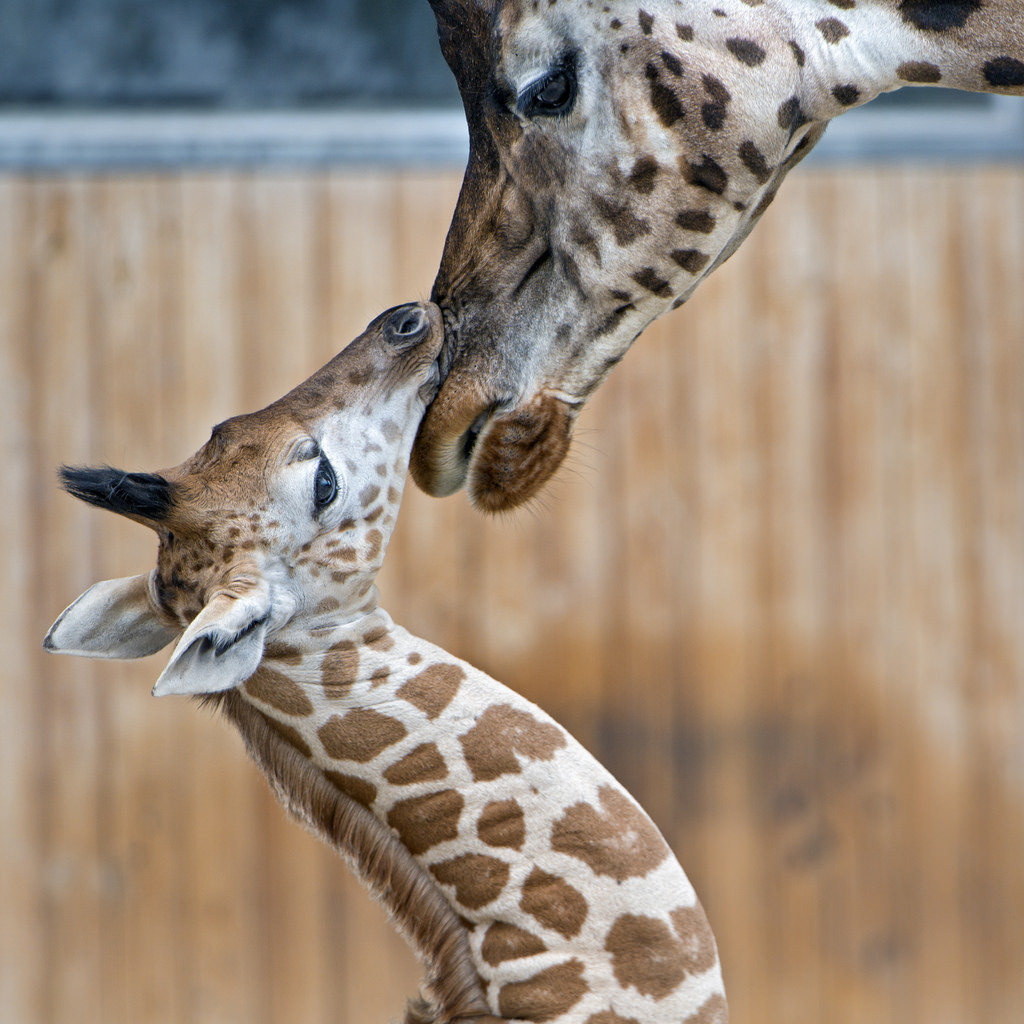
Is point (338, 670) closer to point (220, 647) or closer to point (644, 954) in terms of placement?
point (220, 647)

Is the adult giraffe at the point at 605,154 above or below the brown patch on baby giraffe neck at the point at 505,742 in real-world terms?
above

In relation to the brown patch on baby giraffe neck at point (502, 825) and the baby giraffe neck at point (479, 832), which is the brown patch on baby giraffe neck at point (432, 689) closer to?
the baby giraffe neck at point (479, 832)

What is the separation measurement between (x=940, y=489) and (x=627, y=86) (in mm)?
2091

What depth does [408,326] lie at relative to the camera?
4.02ft

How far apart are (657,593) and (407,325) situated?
5.74ft

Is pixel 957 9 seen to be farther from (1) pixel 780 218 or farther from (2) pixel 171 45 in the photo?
(2) pixel 171 45

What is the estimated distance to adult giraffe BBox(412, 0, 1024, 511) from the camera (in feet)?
3.62

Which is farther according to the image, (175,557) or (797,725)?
(797,725)

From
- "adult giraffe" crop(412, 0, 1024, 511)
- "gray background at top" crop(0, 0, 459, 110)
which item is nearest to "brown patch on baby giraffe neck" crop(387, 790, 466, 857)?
"adult giraffe" crop(412, 0, 1024, 511)

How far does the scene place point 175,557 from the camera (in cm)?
118

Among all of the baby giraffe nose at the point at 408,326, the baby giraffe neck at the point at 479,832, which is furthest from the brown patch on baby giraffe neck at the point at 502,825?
the baby giraffe nose at the point at 408,326

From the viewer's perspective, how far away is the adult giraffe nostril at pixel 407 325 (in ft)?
4.00

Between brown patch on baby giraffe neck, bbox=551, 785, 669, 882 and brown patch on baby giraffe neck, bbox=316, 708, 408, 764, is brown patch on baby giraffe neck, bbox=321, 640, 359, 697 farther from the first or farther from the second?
brown patch on baby giraffe neck, bbox=551, 785, 669, 882

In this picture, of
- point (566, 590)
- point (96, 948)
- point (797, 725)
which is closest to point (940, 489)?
point (797, 725)
